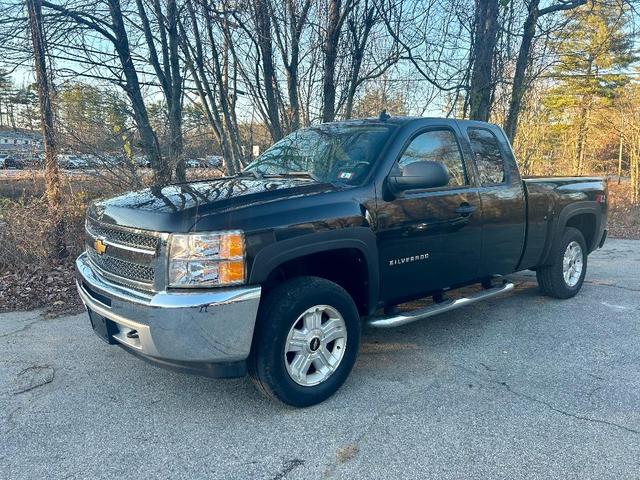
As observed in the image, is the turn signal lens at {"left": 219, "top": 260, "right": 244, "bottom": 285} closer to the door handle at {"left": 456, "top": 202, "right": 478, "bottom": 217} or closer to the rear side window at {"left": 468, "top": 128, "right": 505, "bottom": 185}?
the door handle at {"left": 456, "top": 202, "right": 478, "bottom": 217}

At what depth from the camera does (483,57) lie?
1043 centimetres

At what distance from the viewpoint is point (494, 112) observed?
46.6 feet

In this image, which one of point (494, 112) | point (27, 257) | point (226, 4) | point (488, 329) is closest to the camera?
point (488, 329)

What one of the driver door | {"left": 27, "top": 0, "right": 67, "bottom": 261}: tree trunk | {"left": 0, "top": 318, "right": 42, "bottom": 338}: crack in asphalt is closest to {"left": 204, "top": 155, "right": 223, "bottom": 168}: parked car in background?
{"left": 27, "top": 0, "right": 67, "bottom": 261}: tree trunk

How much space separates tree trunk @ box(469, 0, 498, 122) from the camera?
10148mm

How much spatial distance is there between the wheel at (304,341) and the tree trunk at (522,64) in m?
10.1

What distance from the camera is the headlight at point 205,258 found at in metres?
2.81

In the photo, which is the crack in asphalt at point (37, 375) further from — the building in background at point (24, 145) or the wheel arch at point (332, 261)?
the building in background at point (24, 145)

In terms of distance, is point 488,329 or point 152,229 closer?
point 152,229

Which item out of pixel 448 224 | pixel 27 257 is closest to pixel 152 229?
pixel 448 224

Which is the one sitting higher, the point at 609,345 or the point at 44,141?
the point at 44,141

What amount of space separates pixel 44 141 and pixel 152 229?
5171mm

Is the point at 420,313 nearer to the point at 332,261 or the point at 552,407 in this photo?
the point at 332,261

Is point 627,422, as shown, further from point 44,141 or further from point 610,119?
point 610,119
